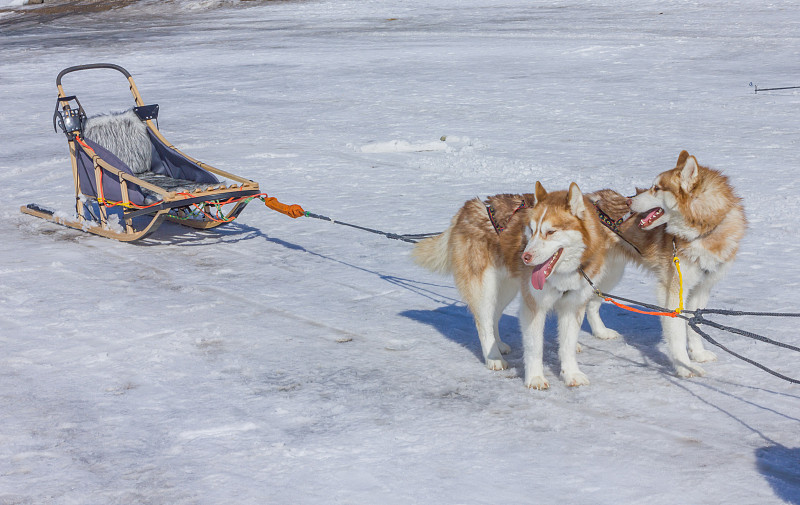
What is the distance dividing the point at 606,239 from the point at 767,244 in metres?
2.45

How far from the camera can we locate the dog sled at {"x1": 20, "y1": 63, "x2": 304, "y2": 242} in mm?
6152

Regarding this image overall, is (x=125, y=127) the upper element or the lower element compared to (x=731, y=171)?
upper

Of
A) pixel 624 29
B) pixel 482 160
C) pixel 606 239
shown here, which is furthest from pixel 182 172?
pixel 624 29

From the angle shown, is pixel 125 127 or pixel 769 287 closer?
pixel 769 287

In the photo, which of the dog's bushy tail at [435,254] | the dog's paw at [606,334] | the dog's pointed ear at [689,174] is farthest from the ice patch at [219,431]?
the dog's pointed ear at [689,174]

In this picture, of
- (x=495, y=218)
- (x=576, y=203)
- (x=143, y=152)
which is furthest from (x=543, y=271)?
(x=143, y=152)

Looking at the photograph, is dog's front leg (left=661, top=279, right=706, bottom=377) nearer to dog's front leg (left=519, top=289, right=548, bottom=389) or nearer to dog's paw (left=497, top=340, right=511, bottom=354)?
dog's front leg (left=519, top=289, right=548, bottom=389)

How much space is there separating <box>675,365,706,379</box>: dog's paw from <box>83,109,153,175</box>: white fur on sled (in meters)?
5.21

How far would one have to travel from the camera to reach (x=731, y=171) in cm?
736

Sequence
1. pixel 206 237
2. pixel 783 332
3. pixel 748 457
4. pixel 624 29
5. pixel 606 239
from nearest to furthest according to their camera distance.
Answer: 1. pixel 748 457
2. pixel 606 239
3. pixel 783 332
4. pixel 206 237
5. pixel 624 29

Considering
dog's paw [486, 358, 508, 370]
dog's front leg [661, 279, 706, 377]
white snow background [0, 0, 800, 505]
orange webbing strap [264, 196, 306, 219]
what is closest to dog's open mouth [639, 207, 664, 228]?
dog's front leg [661, 279, 706, 377]

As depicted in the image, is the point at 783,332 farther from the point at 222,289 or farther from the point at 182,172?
the point at 182,172

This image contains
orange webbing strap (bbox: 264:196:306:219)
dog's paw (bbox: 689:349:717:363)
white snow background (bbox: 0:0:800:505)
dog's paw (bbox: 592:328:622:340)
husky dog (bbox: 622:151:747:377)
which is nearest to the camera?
Answer: white snow background (bbox: 0:0:800:505)

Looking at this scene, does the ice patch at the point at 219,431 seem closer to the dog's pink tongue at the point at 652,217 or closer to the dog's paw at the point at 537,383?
the dog's paw at the point at 537,383
